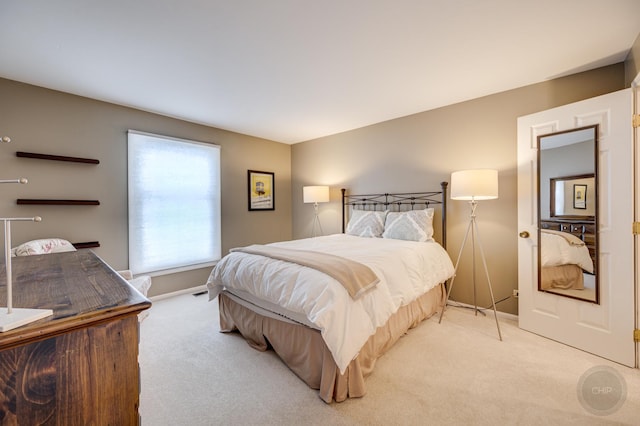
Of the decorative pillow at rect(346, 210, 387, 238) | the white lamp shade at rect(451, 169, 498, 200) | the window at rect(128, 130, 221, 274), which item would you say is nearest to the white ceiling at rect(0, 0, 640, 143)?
the window at rect(128, 130, 221, 274)

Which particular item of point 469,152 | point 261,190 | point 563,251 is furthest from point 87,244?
point 563,251

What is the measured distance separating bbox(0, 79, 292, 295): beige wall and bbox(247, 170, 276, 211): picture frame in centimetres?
86

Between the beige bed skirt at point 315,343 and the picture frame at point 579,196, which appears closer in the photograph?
the beige bed skirt at point 315,343

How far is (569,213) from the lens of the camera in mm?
2445

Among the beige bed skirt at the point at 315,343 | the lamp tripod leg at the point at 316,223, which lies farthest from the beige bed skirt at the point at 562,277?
the lamp tripod leg at the point at 316,223

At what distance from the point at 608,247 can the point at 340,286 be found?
2281 millimetres

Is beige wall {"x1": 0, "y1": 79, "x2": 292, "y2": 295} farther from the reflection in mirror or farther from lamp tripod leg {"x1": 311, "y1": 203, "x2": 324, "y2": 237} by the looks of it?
the reflection in mirror

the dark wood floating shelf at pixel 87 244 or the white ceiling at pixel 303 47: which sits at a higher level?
the white ceiling at pixel 303 47

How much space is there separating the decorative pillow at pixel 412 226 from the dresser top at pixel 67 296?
115 inches

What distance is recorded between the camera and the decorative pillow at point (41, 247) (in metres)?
2.38

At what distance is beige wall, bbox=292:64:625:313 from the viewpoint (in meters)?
2.80

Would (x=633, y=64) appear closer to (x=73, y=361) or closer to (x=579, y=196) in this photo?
(x=579, y=196)

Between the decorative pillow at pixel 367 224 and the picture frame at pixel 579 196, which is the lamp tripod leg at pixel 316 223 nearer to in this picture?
the decorative pillow at pixel 367 224

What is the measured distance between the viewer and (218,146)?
427cm
